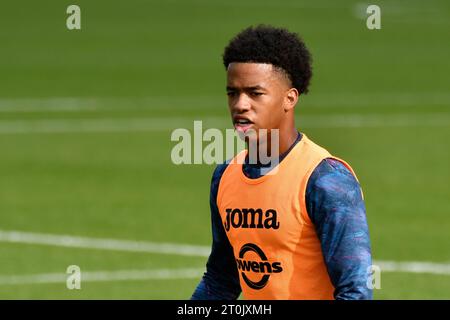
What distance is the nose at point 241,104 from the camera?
281 inches

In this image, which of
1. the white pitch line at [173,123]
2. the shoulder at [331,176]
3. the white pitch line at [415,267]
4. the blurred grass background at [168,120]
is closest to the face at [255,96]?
the shoulder at [331,176]

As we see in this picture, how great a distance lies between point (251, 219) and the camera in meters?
7.33

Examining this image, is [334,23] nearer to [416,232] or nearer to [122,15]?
[122,15]

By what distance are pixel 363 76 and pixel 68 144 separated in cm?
1376

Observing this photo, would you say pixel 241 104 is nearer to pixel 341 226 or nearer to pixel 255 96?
pixel 255 96

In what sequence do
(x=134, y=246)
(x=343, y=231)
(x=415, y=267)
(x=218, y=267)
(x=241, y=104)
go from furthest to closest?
(x=134, y=246) < (x=415, y=267) < (x=218, y=267) < (x=241, y=104) < (x=343, y=231)

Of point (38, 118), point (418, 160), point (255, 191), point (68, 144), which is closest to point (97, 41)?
point (38, 118)

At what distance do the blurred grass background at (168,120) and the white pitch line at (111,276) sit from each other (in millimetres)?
187

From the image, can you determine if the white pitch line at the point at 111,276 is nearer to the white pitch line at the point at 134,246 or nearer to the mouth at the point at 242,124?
the white pitch line at the point at 134,246

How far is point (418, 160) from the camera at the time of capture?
79.6ft

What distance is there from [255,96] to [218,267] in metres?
1.11

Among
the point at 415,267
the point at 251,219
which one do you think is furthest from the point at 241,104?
the point at 415,267

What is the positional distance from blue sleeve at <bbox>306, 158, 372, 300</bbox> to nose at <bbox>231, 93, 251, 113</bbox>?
532mm

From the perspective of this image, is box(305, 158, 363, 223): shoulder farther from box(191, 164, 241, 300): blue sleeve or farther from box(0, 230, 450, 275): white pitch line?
box(0, 230, 450, 275): white pitch line
